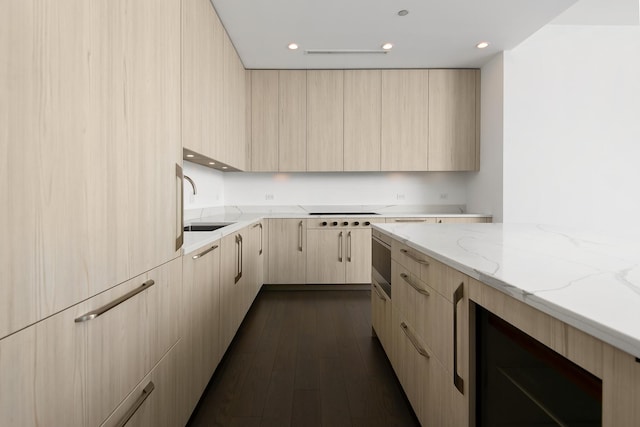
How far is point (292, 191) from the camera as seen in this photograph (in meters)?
4.36

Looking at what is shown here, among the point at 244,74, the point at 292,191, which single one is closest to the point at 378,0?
the point at 244,74

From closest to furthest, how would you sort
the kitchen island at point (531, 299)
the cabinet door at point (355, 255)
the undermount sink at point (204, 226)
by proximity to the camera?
the kitchen island at point (531, 299)
the undermount sink at point (204, 226)
the cabinet door at point (355, 255)

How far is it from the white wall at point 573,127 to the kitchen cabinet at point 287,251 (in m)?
2.32

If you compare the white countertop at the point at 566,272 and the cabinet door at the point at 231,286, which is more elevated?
the white countertop at the point at 566,272

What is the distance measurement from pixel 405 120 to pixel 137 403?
3775mm

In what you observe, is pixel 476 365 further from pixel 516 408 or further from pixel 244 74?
pixel 244 74

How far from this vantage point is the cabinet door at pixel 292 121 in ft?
12.9

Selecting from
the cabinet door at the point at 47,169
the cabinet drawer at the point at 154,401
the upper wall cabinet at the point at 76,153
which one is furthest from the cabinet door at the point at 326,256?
the cabinet door at the point at 47,169

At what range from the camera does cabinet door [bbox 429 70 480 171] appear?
3949 mm

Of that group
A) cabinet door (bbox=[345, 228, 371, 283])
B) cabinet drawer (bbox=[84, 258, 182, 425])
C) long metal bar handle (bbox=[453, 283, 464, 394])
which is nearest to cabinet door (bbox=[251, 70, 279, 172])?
cabinet door (bbox=[345, 228, 371, 283])

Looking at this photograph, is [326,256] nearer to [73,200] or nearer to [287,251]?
[287,251]

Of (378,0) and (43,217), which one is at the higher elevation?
(378,0)

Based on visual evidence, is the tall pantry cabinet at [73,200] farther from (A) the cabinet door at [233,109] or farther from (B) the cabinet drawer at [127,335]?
(A) the cabinet door at [233,109]

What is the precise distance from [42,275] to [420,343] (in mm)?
1364
